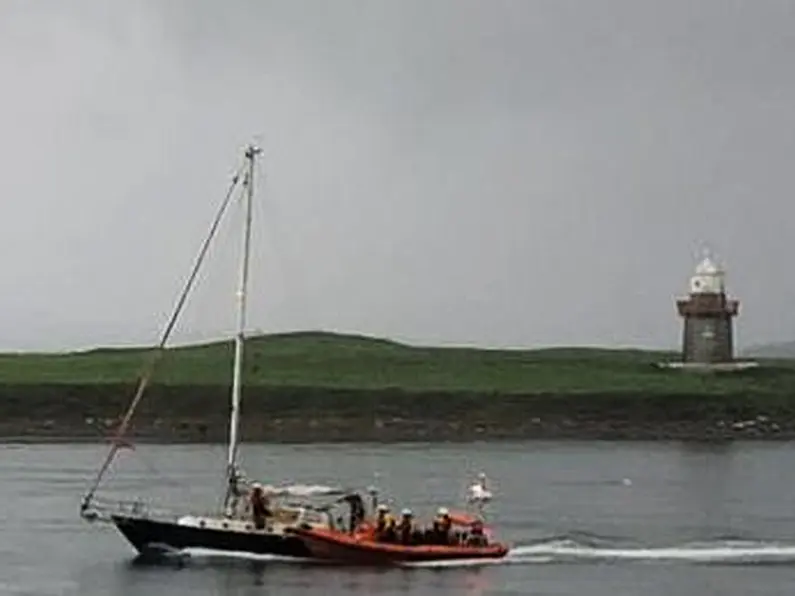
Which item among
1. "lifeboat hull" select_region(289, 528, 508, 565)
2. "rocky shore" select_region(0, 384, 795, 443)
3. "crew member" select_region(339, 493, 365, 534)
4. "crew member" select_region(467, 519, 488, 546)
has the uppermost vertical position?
"rocky shore" select_region(0, 384, 795, 443)

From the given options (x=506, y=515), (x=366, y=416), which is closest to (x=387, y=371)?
(x=366, y=416)

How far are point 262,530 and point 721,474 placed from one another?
52.0 m

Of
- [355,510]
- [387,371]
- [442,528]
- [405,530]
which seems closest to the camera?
[405,530]

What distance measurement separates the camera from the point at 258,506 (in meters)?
73.0

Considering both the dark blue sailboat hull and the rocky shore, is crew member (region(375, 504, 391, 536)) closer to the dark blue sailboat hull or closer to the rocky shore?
the dark blue sailboat hull

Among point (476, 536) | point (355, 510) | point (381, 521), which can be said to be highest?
point (355, 510)

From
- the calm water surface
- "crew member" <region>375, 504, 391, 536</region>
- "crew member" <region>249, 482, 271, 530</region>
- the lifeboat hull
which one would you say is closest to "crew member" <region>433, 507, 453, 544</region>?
the lifeboat hull

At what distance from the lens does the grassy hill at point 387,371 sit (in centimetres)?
15838

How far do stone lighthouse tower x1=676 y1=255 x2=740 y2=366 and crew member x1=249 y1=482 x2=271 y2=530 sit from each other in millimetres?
98596

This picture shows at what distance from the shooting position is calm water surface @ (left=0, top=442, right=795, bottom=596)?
69562 mm

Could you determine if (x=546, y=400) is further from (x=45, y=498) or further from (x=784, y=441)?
(x=45, y=498)

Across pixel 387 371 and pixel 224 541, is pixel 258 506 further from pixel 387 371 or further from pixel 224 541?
pixel 387 371

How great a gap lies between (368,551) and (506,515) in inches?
806

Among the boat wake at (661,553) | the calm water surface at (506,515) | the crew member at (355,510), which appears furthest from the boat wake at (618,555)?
the crew member at (355,510)
